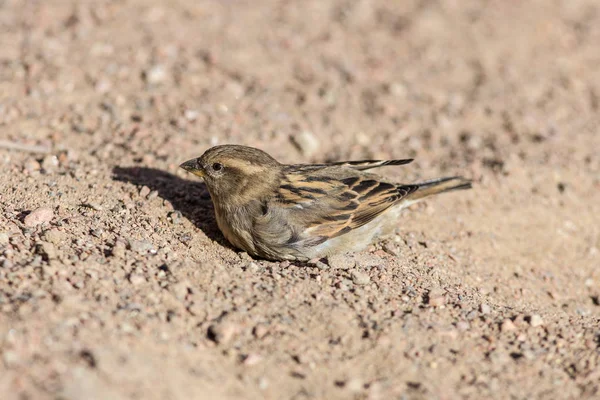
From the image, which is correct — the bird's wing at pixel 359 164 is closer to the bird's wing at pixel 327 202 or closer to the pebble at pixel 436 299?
the bird's wing at pixel 327 202

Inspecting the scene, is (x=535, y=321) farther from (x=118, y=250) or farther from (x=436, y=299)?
Answer: (x=118, y=250)

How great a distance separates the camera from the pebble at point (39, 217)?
6045mm

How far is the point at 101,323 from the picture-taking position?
4.88m

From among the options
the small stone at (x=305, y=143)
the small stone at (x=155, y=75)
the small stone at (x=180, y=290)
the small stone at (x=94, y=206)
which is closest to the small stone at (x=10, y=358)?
the small stone at (x=180, y=290)

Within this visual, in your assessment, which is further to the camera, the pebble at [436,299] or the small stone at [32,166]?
the small stone at [32,166]

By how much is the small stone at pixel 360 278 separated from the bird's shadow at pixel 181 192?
1.35 metres

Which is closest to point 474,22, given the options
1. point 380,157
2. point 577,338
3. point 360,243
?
point 380,157

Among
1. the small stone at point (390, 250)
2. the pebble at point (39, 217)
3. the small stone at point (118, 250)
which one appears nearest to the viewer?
the small stone at point (118, 250)

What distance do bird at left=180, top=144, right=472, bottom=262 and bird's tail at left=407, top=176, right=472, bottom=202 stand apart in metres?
0.52

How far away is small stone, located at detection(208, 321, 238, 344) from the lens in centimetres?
508

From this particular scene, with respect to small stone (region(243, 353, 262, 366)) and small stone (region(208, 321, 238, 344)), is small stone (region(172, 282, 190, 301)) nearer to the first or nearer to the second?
small stone (region(208, 321, 238, 344))

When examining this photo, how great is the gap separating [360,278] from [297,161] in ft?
8.86

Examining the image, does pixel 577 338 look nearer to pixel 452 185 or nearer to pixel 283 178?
pixel 452 185

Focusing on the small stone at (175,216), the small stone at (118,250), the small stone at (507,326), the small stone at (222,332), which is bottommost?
the small stone at (222,332)
